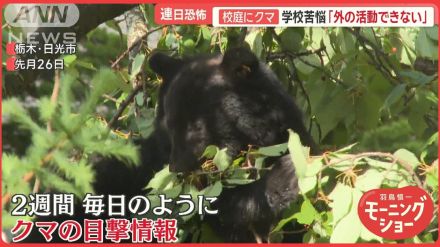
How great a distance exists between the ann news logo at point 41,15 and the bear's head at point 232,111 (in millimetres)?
604

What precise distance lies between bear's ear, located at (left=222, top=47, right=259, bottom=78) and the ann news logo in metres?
0.76

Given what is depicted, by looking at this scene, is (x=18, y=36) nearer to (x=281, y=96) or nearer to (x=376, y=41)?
(x=281, y=96)

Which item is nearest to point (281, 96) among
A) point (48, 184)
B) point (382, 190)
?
point (382, 190)

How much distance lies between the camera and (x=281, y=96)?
3.90 meters

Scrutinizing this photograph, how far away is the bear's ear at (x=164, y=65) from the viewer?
4047 mm

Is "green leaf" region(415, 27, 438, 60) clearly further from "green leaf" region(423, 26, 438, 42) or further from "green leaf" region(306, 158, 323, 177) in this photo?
"green leaf" region(306, 158, 323, 177)

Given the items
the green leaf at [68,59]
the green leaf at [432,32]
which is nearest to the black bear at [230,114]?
the green leaf at [68,59]

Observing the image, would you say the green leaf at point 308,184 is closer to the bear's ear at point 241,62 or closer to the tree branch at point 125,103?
the bear's ear at point 241,62

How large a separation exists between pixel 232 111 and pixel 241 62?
0.23m

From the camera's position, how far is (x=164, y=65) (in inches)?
159

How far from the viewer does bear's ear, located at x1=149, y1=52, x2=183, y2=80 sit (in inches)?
159

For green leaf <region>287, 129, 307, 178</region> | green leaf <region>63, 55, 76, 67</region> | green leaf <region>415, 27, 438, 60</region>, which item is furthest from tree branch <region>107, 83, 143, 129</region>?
green leaf <region>415, 27, 438, 60</region>

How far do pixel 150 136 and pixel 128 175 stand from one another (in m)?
0.23

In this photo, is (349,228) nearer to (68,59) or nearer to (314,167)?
(314,167)
